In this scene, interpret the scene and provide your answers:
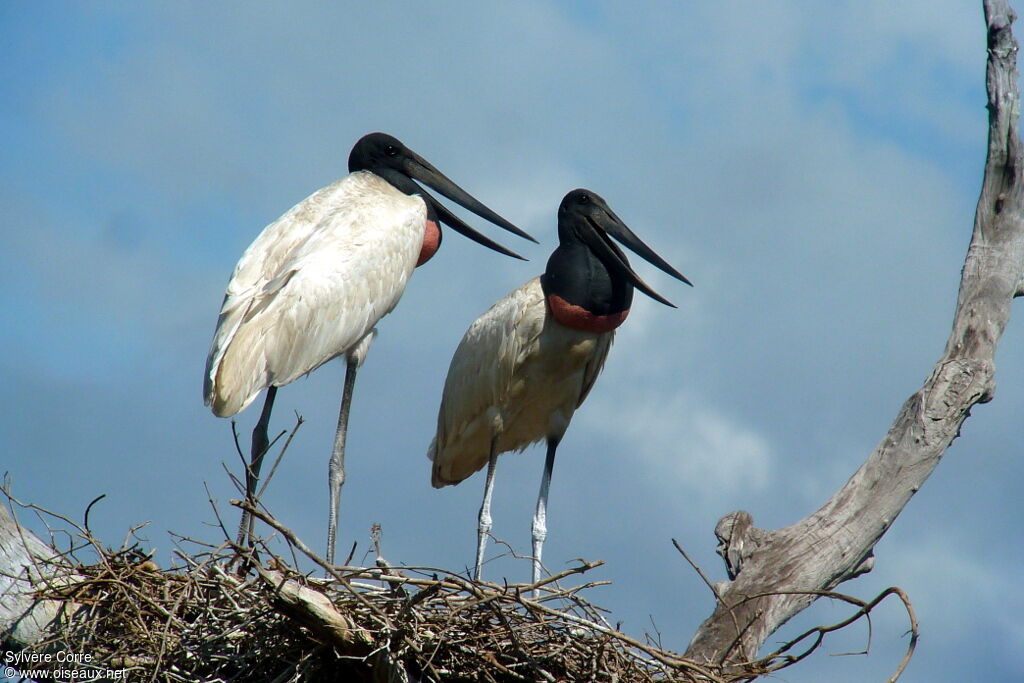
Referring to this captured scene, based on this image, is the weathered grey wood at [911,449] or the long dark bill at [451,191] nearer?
the weathered grey wood at [911,449]

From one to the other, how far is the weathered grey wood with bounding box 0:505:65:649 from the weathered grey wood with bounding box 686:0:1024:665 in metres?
2.67

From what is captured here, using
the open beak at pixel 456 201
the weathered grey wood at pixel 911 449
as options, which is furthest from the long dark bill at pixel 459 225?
the weathered grey wood at pixel 911 449

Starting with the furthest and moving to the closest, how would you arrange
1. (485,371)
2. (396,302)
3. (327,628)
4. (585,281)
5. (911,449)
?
(485,371) < (585,281) < (396,302) < (911,449) < (327,628)

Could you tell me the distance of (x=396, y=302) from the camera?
24.5 feet

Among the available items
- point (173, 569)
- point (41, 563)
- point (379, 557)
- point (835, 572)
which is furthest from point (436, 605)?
point (835, 572)

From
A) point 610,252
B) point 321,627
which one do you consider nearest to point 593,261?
point 610,252

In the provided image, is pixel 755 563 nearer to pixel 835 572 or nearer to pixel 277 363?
pixel 835 572

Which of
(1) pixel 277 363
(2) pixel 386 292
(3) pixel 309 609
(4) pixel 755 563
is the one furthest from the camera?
(2) pixel 386 292

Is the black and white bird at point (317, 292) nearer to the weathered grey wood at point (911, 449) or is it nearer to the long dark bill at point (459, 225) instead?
the long dark bill at point (459, 225)

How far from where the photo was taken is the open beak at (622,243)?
7.89 meters

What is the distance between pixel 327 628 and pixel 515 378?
303cm

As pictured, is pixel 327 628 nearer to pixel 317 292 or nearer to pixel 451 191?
pixel 317 292

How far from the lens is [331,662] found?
210 inches

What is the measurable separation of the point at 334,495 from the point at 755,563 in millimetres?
2235
